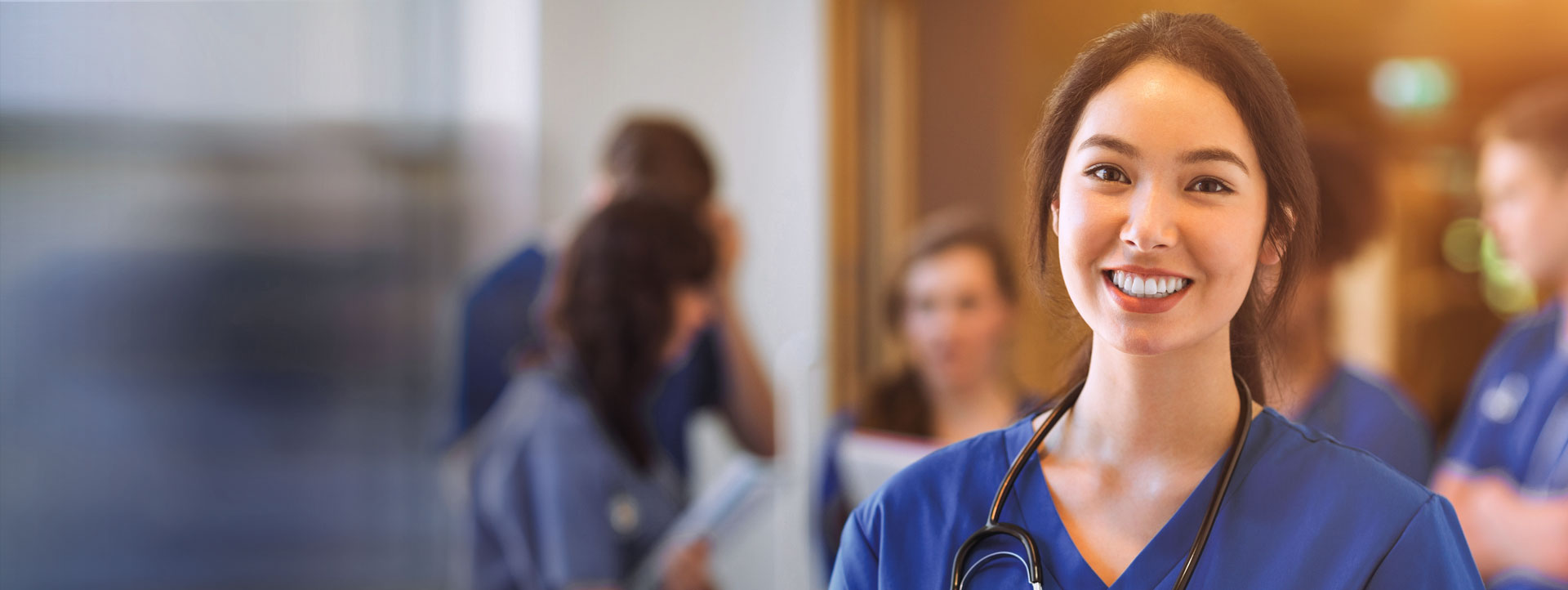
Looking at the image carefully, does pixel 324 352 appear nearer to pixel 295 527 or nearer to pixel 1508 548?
pixel 295 527

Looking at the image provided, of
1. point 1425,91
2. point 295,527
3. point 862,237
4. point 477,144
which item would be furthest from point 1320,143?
point 1425,91

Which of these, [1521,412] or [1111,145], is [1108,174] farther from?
[1521,412]

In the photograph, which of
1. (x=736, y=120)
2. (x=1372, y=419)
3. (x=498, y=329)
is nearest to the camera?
(x=1372, y=419)

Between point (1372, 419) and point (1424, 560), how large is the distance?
24.8 inches

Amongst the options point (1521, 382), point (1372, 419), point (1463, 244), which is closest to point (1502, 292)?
point (1463, 244)

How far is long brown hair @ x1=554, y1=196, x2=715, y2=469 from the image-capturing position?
180 cm

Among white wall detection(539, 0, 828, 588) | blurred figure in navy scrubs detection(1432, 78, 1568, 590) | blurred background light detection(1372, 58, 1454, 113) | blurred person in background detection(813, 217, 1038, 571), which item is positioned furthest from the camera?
blurred background light detection(1372, 58, 1454, 113)

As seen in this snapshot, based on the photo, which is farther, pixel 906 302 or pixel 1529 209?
pixel 906 302

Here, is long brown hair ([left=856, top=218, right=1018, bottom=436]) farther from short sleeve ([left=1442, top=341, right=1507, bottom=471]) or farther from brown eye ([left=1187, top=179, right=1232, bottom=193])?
brown eye ([left=1187, top=179, right=1232, bottom=193])

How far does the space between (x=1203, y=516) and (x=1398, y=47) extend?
3385mm

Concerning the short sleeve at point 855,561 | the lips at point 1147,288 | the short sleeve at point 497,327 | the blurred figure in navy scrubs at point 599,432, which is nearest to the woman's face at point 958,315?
the blurred figure in navy scrubs at point 599,432

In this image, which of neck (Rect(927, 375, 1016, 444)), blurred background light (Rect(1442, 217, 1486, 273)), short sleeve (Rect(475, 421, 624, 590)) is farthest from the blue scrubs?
blurred background light (Rect(1442, 217, 1486, 273))

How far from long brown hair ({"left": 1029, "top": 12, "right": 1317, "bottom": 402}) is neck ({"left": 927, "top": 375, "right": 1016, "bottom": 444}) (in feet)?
4.03

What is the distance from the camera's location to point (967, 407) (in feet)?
6.06
